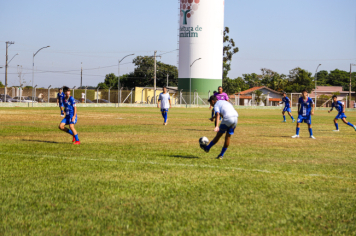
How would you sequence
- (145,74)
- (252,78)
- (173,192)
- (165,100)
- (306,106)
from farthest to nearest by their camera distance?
→ (252,78) < (145,74) < (165,100) < (306,106) < (173,192)

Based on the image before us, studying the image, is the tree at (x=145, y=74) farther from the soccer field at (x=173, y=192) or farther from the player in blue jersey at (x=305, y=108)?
the soccer field at (x=173, y=192)

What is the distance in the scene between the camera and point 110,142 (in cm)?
1338

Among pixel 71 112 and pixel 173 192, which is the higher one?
pixel 71 112

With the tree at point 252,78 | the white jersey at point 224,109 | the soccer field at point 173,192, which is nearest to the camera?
the soccer field at point 173,192

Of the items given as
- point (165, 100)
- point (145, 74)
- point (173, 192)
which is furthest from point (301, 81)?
point (173, 192)

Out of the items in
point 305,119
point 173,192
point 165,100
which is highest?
point 165,100

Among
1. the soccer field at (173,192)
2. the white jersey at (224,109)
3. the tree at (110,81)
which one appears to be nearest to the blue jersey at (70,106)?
the soccer field at (173,192)

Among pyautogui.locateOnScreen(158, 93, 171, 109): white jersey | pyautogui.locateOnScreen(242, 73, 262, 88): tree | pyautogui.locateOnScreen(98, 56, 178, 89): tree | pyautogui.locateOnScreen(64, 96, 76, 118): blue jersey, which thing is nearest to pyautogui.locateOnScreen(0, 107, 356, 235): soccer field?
pyautogui.locateOnScreen(64, 96, 76, 118): blue jersey

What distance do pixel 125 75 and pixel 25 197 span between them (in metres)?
102

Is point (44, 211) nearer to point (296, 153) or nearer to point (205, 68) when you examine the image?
point (296, 153)

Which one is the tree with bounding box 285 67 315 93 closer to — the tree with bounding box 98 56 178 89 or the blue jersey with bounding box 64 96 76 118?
the tree with bounding box 98 56 178 89

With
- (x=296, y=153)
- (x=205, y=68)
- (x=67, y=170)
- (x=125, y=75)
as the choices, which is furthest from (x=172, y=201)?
(x=125, y=75)

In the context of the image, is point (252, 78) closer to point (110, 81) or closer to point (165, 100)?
point (110, 81)

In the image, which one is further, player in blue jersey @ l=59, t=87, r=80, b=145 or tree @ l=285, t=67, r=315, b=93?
tree @ l=285, t=67, r=315, b=93
